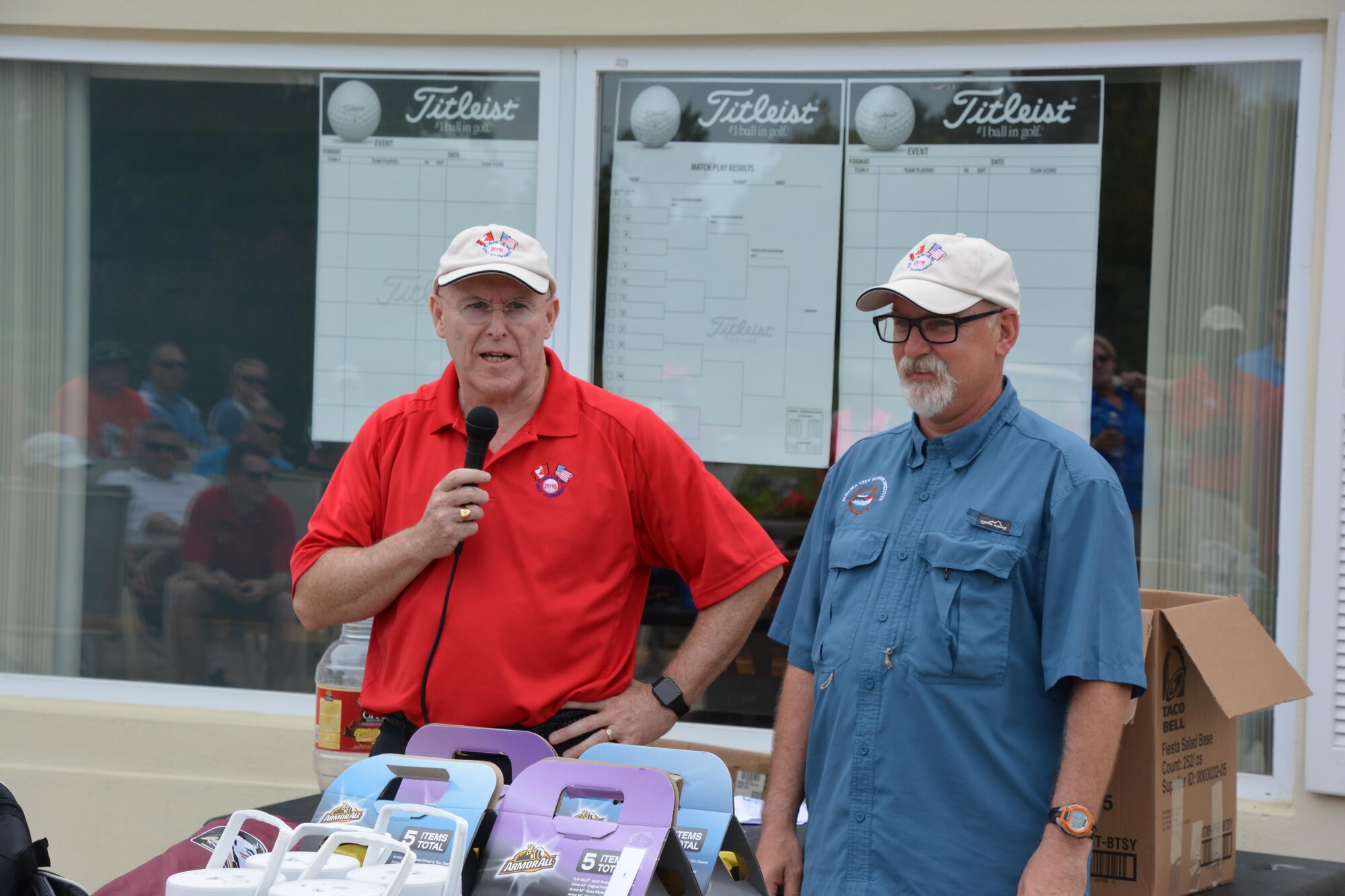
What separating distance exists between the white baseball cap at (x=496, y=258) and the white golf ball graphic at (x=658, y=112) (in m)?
1.76

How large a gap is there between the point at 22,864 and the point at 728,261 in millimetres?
3162

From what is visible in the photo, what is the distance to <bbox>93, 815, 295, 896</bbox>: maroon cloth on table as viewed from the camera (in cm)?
209

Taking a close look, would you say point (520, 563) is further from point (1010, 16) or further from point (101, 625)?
point (101, 625)

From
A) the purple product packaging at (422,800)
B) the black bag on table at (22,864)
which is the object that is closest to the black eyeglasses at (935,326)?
the purple product packaging at (422,800)

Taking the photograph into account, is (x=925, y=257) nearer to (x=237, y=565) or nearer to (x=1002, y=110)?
(x=1002, y=110)

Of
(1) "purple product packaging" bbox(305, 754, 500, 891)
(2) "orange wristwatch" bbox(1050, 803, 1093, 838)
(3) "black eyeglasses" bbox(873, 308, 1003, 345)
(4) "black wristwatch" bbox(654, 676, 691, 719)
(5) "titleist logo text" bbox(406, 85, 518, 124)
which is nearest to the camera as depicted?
(1) "purple product packaging" bbox(305, 754, 500, 891)

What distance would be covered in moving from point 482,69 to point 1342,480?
3.44 metres

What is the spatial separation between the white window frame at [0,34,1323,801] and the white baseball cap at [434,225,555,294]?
64.0 inches

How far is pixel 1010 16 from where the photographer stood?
427 cm

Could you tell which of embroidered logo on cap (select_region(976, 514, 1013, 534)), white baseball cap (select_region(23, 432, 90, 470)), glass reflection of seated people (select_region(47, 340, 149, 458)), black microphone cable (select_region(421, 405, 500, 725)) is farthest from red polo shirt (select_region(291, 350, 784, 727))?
white baseball cap (select_region(23, 432, 90, 470))

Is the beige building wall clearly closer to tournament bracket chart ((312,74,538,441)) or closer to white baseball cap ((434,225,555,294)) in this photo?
tournament bracket chart ((312,74,538,441))

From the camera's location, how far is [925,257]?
2553 millimetres

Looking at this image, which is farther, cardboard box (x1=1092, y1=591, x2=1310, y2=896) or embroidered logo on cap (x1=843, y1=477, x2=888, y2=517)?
cardboard box (x1=1092, y1=591, x2=1310, y2=896)

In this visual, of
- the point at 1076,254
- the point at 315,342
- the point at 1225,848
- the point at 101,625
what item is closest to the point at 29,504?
the point at 101,625
